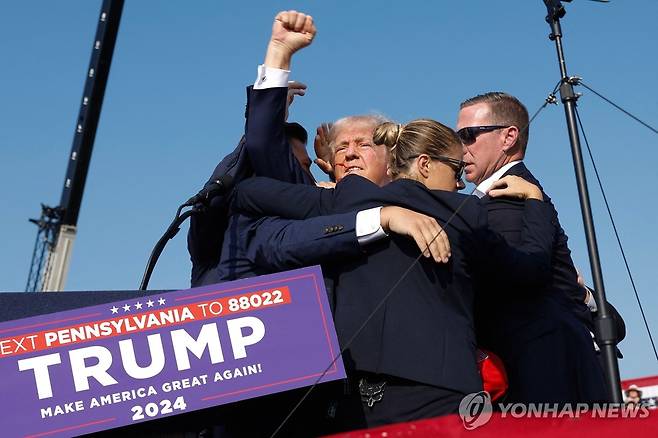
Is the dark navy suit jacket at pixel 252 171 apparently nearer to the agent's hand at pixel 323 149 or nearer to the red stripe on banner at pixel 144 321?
the red stripe on banner at pixel 144 321

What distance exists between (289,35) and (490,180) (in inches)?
37.5

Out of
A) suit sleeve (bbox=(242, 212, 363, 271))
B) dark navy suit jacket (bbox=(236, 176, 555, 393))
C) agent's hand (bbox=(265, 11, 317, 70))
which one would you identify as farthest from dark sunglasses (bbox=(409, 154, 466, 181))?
agent's hand (bbox=(265, 11, 317, 70))

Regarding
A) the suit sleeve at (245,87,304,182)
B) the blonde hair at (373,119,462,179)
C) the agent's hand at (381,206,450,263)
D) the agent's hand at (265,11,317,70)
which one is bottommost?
the agent's hand at (381,206,450,263)

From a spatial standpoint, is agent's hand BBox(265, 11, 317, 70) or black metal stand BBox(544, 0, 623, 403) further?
agent's hand BBox(265, 11, 317, 70)

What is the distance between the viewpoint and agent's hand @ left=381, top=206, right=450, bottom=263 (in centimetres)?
248

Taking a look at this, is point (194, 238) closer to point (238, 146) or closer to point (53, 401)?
point (238, 146)

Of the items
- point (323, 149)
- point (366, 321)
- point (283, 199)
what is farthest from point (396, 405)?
point (323, 149)

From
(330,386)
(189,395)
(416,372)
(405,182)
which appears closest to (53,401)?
(189,395)

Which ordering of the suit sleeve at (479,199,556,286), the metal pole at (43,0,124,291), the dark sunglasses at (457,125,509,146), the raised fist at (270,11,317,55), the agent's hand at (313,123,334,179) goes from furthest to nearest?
the metal pole at (43,0,124,291) < the agent's hand at (313,123,334,179) < the dark sunglasses at (457,125,509,146) < the raised fist at (270,11,317,55) < the suit sleeve at (479,199,556,286)

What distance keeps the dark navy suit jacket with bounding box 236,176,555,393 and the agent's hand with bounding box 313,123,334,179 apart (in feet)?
3.27

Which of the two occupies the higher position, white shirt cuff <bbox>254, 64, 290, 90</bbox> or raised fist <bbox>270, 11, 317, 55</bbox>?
raised fist <bbox>270, 11, 317, 55</bbox>

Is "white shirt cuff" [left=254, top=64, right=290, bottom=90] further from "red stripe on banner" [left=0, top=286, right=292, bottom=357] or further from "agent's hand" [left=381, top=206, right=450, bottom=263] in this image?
"red stripe on banner" [left=0, top=286, right=292, bottom=357]

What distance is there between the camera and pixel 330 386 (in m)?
2.47

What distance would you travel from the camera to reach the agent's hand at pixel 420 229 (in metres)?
2.48
